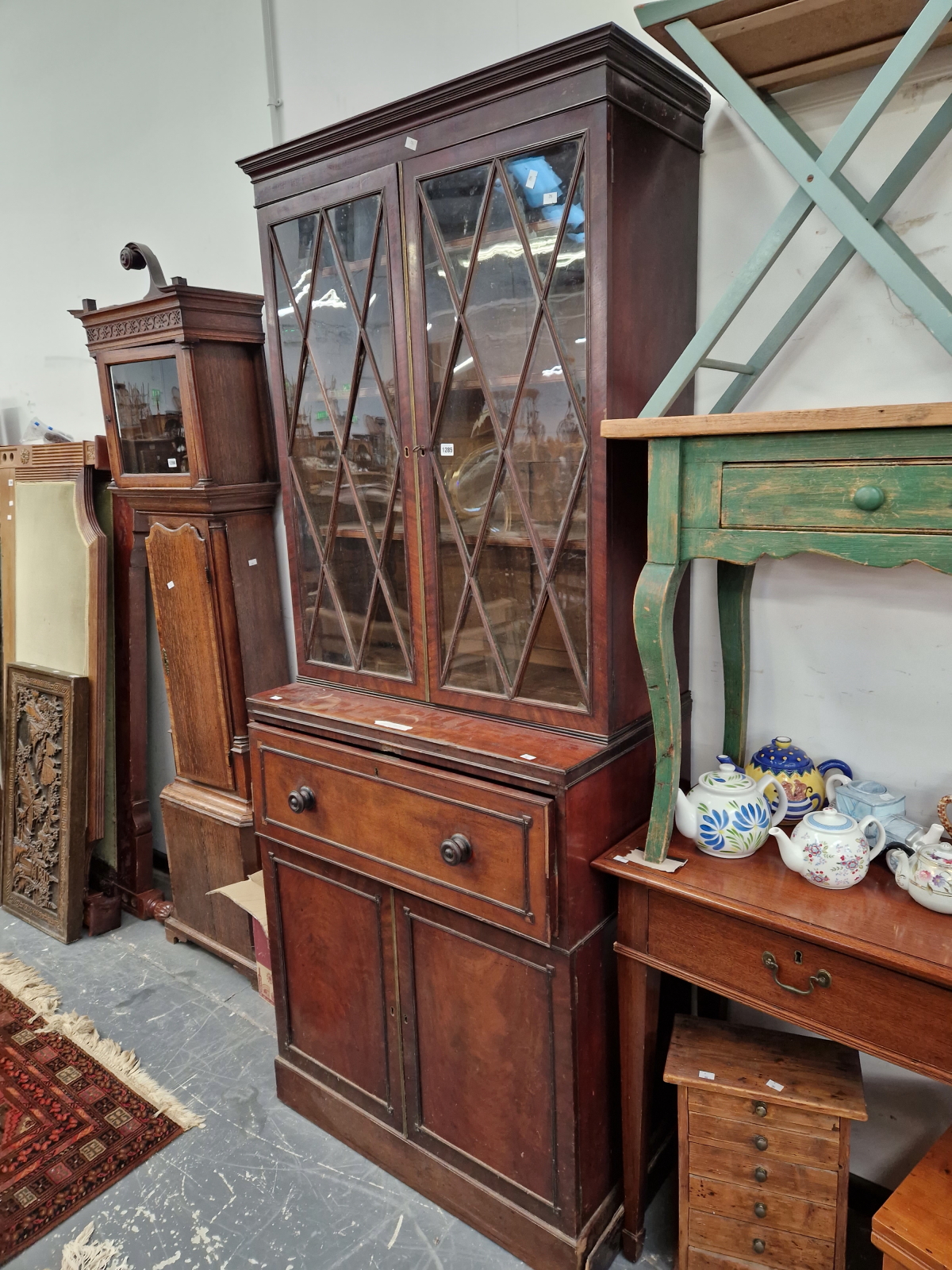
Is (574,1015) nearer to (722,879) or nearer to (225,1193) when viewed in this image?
(722,879)

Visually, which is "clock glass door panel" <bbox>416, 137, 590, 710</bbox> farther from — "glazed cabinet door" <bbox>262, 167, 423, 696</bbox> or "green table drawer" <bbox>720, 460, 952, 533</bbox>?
"green table drawer" <bbox>720, 460, 952, 533</bbox>

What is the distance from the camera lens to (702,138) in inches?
63.2

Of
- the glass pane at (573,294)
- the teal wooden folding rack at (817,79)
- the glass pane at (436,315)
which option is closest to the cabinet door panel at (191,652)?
the glass pane at (436,315)

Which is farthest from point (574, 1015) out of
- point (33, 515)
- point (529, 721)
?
point (33, 515)

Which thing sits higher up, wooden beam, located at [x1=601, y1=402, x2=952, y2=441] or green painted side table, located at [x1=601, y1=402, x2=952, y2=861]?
wooden beam, located at [x1=601, y1=402, x2=952, y2=441]

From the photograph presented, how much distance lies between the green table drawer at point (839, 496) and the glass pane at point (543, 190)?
19.9 inches

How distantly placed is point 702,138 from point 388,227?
61 cm

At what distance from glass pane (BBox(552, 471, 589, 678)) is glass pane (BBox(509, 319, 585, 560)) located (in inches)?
1.2

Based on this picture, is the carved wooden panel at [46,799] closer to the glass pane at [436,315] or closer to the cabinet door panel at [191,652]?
the cabinet door panel at [191,652]

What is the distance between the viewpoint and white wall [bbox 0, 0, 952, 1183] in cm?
150

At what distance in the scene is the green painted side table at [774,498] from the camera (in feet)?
3.74

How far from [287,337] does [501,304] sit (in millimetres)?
585

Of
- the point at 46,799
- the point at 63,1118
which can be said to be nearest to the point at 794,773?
the point at 63,1118

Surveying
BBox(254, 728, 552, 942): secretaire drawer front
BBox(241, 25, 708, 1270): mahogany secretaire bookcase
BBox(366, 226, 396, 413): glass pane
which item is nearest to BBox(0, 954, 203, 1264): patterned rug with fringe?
BBox(241, 25, 708, 1270): mahogany secretaire bookcase
